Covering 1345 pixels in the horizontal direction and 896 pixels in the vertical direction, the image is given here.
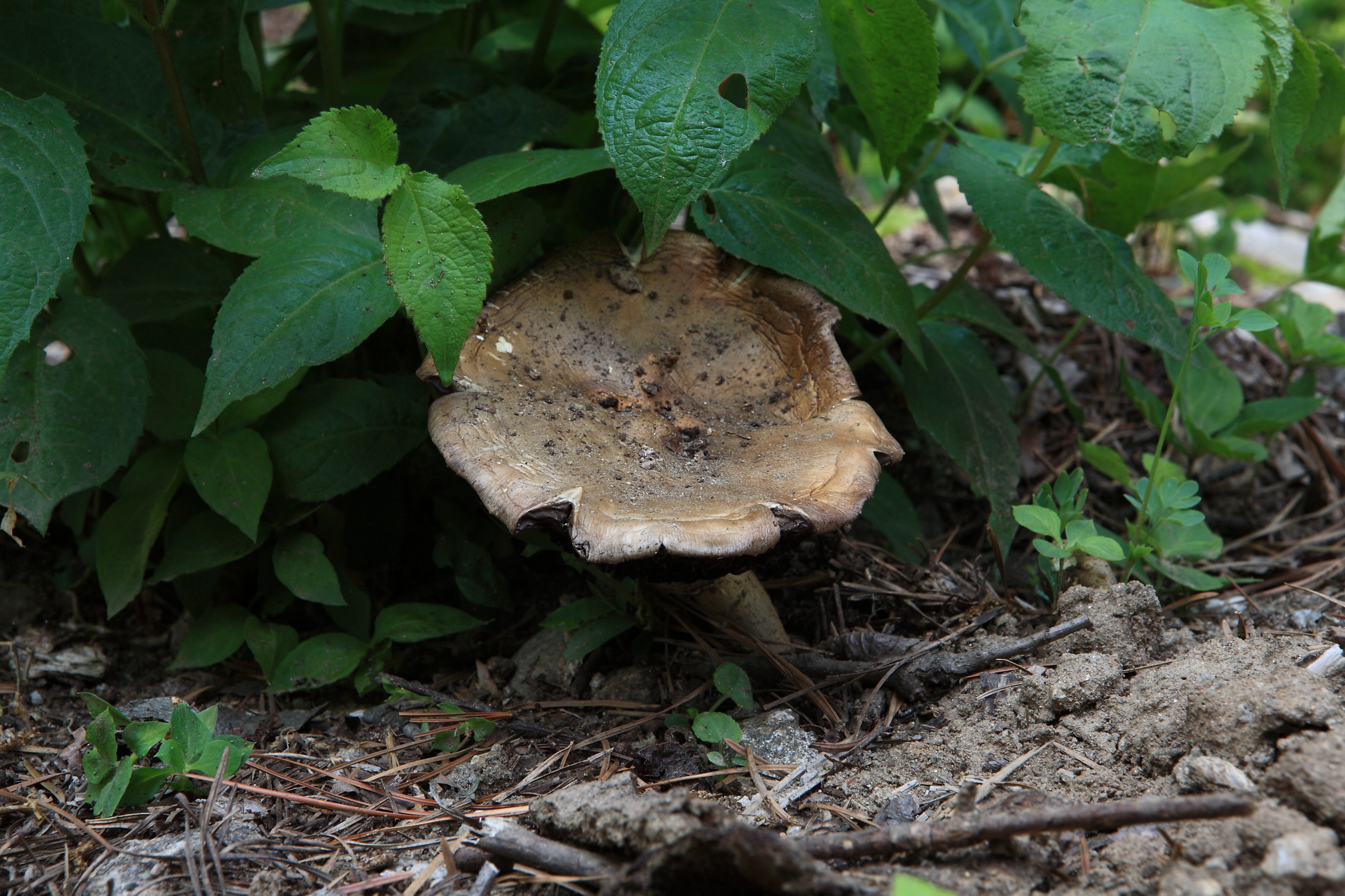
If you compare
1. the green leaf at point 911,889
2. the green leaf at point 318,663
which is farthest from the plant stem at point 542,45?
the green leaf at point 911,889

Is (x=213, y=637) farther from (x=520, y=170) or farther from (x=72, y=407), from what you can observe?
(x=520, y=170)

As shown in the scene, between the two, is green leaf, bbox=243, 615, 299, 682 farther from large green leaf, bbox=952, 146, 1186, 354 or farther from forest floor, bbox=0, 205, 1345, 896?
large green leaf, bbox=952, 146, 1186, 354

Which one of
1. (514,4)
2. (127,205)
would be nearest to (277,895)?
(127,205)

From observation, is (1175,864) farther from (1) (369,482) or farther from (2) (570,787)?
(1) (369,482)

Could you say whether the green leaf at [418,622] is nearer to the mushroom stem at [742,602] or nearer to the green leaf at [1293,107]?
the mushroom stem at [742,602]

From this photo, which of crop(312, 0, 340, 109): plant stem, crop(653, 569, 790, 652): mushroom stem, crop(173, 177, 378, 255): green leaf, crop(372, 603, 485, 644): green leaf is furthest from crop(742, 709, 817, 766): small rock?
crop(312, 0, 340, 109): plant stem

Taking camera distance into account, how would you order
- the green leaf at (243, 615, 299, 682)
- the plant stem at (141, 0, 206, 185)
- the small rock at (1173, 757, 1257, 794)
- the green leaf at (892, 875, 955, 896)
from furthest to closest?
the green leaf at (243, 615, 299, 682) → the plant stem at (141, 0, 206, 185) → the small rock at (1173, 757, 1257, 794) → the green leaf at (892, 875, 955, 896)

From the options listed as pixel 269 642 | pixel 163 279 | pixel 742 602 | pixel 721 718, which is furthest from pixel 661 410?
pixel 163 279
